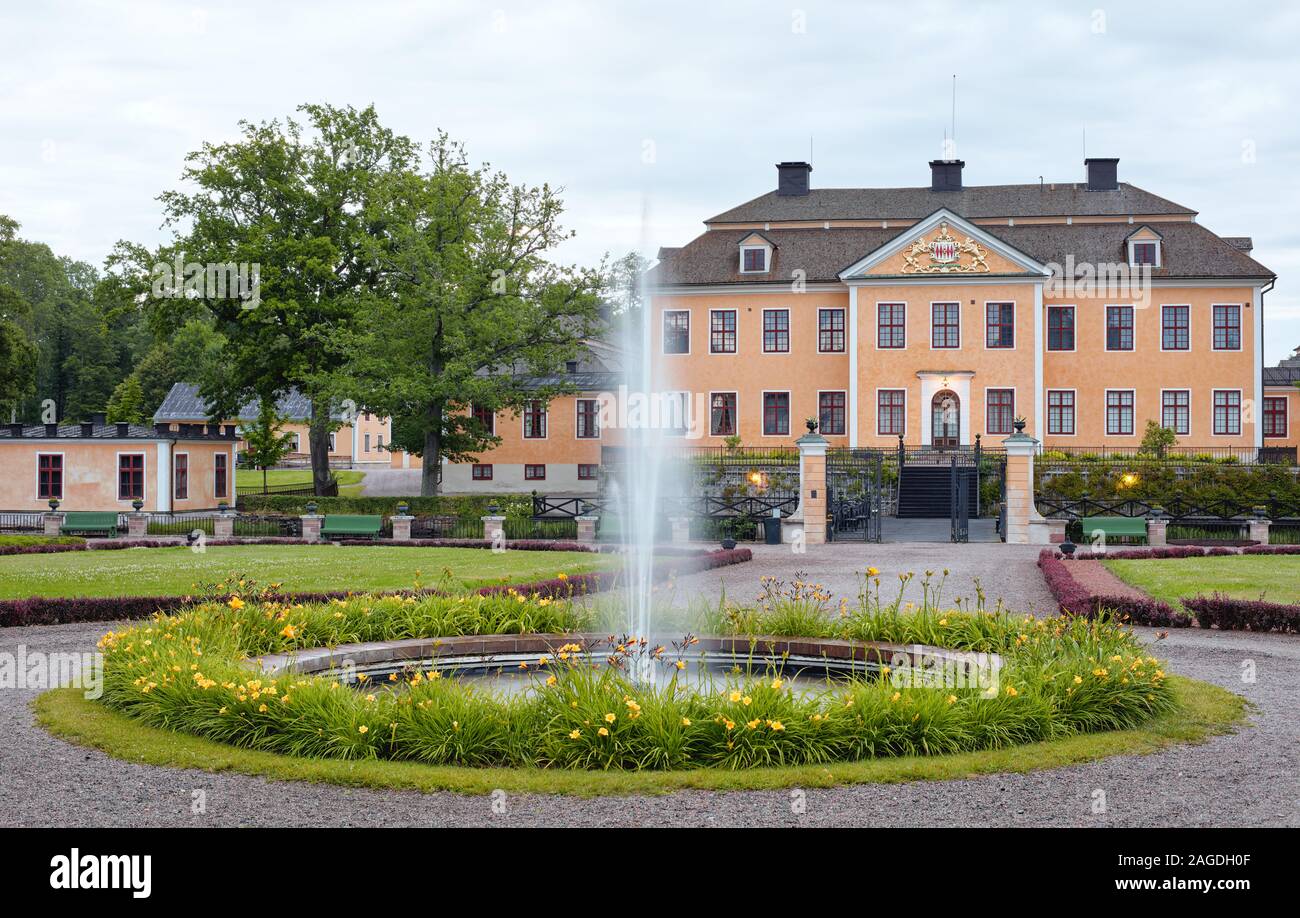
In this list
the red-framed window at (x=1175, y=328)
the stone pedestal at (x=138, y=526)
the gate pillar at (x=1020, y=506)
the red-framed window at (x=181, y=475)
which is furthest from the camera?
the red-framed window at (x=1175, y=328)

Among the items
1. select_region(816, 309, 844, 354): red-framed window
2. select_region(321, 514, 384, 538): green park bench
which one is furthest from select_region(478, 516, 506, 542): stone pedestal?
select_region(816, 309, 844, 354): red-framed window

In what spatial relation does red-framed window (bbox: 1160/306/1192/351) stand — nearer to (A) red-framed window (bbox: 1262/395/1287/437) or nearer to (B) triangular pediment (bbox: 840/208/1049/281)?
(B) triangular pediment (bbox: 840/208/1049/281)

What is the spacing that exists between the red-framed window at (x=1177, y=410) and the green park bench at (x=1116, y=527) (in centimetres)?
1839

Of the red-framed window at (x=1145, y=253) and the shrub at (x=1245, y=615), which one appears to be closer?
the shrub at (x=1245, y=615)

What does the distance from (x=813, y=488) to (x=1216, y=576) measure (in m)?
11.6

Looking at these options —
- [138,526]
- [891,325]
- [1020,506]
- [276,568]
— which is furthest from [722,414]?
[276,568]

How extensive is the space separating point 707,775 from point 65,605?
37.1ft

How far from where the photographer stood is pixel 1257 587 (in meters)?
18.5

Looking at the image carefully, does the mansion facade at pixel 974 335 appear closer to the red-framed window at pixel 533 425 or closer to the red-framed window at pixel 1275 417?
the red-framed window at pixel 1275 417

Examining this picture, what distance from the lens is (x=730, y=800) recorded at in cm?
750

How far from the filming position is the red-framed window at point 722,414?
4806 cm

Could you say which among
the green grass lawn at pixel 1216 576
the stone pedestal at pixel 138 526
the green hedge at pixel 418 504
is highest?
the green hedge at pixel 418 504

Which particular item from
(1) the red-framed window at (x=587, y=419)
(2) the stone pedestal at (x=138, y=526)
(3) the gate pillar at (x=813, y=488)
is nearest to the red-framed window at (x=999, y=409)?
(1) the red-framed window at (x=587, y=419)

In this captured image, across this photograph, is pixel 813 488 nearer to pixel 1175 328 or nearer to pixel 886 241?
pixel 886 241
